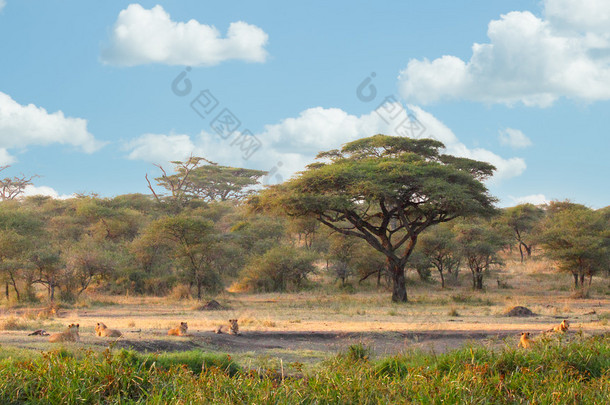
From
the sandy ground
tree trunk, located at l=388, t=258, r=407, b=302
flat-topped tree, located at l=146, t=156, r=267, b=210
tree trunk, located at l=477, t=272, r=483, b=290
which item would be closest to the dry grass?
the sandy ground

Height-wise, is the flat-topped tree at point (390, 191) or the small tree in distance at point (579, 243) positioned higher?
the flat-topped tree at point (390, 191)

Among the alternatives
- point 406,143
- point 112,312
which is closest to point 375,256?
point 406,143

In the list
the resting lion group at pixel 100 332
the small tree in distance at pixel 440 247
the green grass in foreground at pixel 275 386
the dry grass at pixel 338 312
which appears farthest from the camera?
the small tree in distance at pixel 440 247

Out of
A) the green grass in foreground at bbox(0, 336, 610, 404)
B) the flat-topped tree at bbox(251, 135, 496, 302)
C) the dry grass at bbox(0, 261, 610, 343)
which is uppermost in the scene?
Result: the flat-topped tree at bbox(251, 135, 496, 302)

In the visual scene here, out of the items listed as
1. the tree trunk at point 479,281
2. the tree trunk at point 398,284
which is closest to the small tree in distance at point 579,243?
the tree trunk at point 479,281

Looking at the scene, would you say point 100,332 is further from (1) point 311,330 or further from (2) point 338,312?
(2) point 338,312

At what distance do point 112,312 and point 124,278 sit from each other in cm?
934

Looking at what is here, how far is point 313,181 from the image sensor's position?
2378 cm

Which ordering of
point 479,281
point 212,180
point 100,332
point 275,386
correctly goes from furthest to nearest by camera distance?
point 212,180, point 479,281, point 100,332, point 275,386

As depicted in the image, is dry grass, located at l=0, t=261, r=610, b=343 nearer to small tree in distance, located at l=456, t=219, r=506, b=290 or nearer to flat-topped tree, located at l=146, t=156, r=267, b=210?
small tree in distance, located at l=456, t=219, r=506, b=290

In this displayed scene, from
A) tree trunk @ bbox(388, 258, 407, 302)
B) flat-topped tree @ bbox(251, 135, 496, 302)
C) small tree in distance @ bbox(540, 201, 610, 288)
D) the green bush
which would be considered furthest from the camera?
the green bush

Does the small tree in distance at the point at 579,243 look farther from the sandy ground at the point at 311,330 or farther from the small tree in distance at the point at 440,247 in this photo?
the sandy ground at the point at 311,330

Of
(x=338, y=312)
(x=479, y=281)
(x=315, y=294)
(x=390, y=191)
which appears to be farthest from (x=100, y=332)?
(x=479, y=281)

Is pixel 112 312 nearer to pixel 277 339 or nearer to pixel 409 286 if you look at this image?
pixel 277 339
